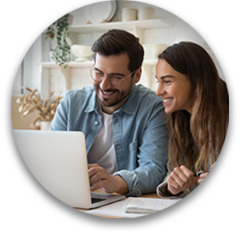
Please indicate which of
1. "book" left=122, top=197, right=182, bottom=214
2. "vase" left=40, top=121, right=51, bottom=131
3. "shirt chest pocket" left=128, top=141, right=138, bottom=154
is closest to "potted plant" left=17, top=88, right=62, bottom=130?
"vase" left=40, top=121, right=51, bottom=131

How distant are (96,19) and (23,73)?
0.26 meters

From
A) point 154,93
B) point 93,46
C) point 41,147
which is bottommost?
point 41,147

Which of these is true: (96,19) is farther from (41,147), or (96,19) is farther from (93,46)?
(41,147)

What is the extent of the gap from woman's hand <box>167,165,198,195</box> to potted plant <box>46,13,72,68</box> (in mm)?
412

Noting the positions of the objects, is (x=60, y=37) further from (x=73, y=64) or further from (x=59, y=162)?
(x=59, y=162)

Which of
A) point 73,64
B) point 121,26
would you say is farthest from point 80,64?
point 121,26

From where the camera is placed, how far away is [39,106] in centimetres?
85

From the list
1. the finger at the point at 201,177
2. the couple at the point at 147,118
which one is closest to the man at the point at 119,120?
the couple at the point at 147,118

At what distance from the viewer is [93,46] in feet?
2.37

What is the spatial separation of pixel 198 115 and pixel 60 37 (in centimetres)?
41

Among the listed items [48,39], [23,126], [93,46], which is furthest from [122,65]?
[23,126]

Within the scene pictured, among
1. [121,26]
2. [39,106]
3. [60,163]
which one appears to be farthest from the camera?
[39,106]

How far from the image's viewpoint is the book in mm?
578

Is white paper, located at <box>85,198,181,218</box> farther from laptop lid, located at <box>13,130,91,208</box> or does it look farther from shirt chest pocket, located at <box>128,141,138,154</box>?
shirt chest pocket, located at <box>128,141,138,154</box>
